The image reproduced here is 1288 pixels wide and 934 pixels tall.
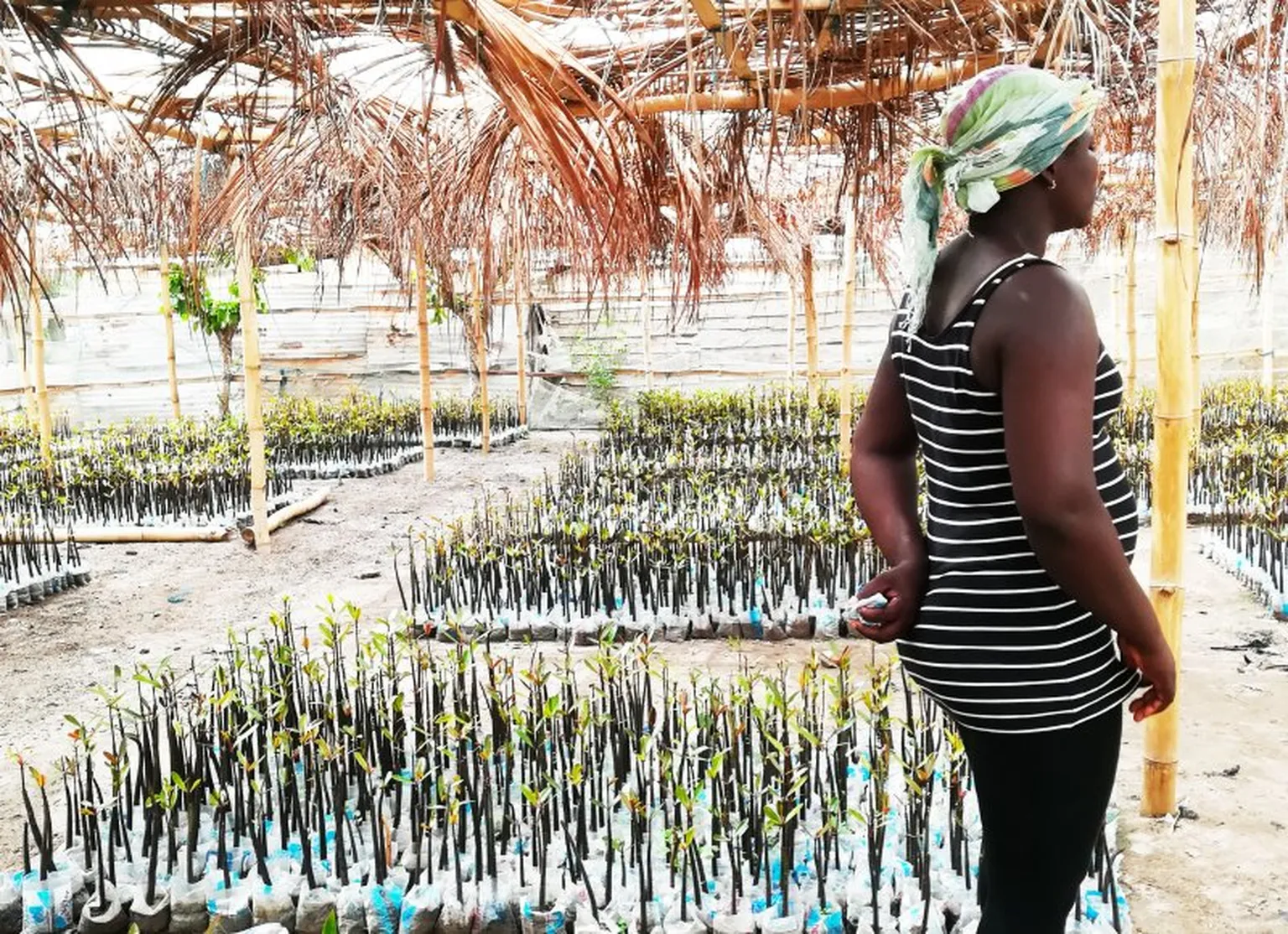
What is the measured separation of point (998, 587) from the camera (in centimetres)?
128

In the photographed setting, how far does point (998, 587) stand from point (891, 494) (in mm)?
250

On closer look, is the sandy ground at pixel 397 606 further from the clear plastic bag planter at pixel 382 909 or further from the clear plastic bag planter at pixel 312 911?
the clear plastic bag planter at pixel 382 909

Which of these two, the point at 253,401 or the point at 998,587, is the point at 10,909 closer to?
the point at 998,587

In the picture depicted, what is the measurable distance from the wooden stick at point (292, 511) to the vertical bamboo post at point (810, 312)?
4093 mm

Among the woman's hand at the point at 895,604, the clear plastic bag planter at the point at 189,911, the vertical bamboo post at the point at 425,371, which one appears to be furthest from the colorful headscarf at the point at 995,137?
the vertical bamboo post at the point at 425,371

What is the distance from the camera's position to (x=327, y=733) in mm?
2916

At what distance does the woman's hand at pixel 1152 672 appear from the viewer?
127 cm

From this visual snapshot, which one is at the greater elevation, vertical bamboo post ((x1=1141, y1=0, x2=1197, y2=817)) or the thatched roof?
the thatched roof

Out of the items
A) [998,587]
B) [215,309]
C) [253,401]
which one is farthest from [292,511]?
[998,587]

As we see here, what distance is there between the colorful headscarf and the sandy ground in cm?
178

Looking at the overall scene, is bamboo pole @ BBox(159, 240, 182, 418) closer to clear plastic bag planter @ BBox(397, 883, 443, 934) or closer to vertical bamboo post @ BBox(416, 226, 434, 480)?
vertical bamboo post @ BBox(416, 226, 434, 480)

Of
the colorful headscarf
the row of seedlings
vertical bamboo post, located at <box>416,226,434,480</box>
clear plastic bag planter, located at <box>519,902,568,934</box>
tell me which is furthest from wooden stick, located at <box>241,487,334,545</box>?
the colorful headscarf

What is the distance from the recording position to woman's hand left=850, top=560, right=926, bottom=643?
1366mm

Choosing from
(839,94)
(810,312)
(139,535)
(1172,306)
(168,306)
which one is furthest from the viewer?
(168,306)
